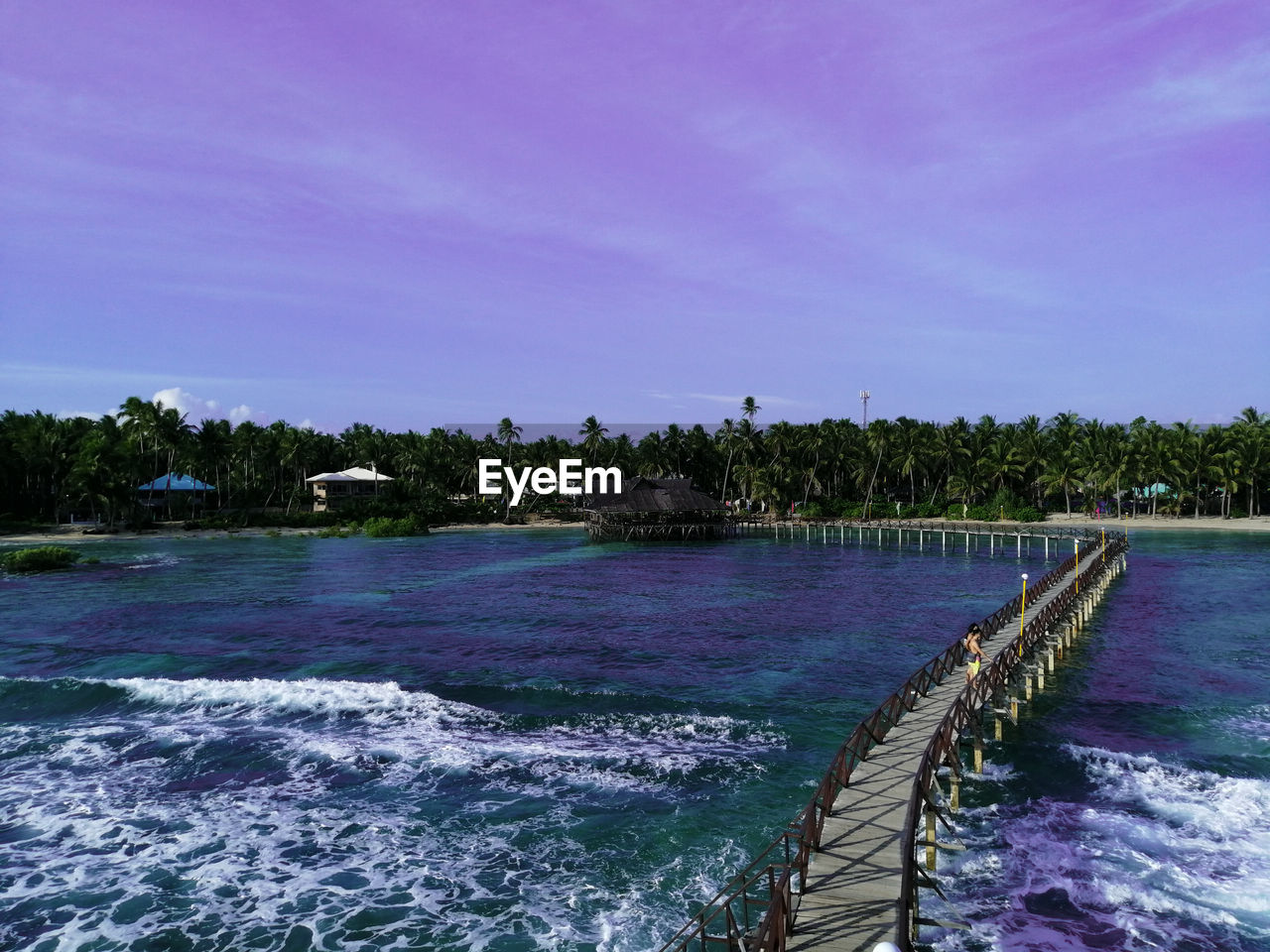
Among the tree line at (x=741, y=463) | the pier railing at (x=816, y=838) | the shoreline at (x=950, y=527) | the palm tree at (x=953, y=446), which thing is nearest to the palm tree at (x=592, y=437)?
the tree line at (x=741, y=463)

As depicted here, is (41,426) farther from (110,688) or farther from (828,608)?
(828,608)

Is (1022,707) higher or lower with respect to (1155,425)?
lower

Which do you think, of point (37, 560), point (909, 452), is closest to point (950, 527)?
point (909, 452)

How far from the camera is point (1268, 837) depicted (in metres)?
16.8

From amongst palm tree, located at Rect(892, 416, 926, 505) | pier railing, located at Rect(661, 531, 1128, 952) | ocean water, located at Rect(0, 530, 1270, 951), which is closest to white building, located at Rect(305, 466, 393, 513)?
ocean water, located at Rect(0, 530, 1270, 951)

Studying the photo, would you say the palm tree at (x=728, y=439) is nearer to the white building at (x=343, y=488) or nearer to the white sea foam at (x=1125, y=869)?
the white building at (x=343, y=488)

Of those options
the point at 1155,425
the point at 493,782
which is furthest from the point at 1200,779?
the point at 1155,425

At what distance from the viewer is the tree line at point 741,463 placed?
290 feet

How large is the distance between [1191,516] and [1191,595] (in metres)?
63.1

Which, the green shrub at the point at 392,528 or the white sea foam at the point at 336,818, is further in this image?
the green shrub at the point at 392,528

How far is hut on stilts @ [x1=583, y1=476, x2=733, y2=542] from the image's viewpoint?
86.1 metres

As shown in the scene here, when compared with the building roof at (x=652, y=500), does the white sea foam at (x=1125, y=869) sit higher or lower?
lower

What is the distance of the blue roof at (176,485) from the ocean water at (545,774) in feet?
197

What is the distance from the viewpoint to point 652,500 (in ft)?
287
